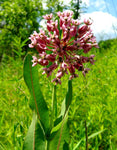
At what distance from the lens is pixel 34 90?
0.73m

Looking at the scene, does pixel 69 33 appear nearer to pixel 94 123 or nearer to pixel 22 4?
pixel 94 123

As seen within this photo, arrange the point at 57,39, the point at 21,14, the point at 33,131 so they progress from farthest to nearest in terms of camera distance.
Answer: the point at 21,14, the point at 57,39, the point at 33,131

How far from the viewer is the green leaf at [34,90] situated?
0.71m

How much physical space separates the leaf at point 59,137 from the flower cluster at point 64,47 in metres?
→ 0.22

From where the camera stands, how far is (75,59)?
787 mm

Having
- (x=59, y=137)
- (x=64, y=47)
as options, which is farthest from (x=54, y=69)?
(x=59, y=137)

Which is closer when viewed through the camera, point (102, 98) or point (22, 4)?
point (102, 98)

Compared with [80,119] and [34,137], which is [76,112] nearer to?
[80,119]

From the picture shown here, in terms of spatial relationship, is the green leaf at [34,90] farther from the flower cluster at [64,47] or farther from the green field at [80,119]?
the green field at [80,119]

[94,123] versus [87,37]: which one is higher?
[87,37]

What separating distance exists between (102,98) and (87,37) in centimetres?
84

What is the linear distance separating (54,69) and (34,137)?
1.10ft

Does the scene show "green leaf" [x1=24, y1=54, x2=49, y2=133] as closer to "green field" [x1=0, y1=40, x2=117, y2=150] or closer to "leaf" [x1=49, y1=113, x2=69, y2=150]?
"leaf" [x1=49, y1=113, x2=69, y2=150]

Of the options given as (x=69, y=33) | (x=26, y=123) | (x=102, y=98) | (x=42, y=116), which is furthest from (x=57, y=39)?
(x=102, y=98)
